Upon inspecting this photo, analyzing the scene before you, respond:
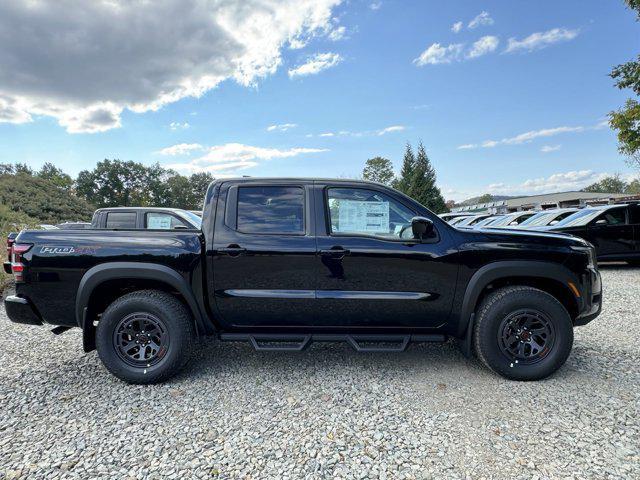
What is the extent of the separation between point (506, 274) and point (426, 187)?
4003 centimetres

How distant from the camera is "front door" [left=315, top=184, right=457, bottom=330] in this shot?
10.0 feet

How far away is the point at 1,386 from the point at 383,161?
58.9m

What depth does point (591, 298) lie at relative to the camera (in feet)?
10.4

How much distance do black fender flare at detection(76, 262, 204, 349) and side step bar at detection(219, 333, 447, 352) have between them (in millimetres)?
617

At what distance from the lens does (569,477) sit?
1.99 metres

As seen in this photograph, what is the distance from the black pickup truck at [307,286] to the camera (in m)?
3.05

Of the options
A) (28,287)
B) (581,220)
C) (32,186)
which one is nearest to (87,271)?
(28,287)

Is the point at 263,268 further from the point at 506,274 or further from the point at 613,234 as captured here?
the point at 613,234

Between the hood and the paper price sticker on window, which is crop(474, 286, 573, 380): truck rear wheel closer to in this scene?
the hood

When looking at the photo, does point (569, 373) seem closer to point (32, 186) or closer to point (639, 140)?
point (639, 140)

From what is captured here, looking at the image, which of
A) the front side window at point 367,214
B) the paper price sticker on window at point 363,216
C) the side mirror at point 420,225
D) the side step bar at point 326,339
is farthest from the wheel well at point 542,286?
the paper price sticker on window at point 363,216

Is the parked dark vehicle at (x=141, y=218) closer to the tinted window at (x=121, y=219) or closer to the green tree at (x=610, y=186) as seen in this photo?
the tinted window at (x=121, y=219)

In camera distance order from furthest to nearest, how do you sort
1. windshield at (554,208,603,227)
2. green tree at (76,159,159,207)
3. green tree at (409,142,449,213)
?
1. green tree at (76,159,159,207)
2. green tree at (409,142,449,213)
3. windshield at (554,208,603,227)

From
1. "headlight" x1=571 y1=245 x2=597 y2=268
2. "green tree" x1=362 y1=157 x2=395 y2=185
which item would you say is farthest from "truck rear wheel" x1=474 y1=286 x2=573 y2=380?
"green tree" x1=362 y1=157 x2=395 y2=185
